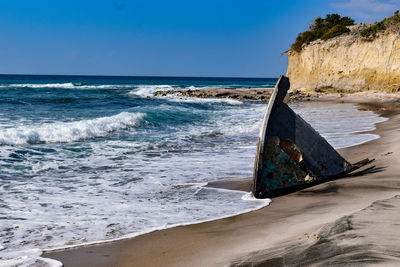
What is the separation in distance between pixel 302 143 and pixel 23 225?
3781mm

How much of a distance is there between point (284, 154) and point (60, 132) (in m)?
8.68

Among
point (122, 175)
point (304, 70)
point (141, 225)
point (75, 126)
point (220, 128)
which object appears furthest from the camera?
point (304, 70)

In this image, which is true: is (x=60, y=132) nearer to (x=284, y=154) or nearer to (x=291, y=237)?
(x=284, y=154)

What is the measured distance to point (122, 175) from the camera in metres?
7.25

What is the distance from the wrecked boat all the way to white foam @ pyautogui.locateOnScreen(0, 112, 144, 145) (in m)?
7.67

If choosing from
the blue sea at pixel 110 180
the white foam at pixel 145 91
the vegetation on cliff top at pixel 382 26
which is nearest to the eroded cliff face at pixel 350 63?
the vegetation on cliff top at pixel 382 26

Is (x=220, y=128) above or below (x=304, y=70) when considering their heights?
below

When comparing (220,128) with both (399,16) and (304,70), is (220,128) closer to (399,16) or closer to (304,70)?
(399,16)

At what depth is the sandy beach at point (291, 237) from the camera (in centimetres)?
291

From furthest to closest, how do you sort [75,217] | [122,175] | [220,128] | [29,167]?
[220,128], [29,167], [122,175], [75,217]

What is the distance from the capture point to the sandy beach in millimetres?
2912

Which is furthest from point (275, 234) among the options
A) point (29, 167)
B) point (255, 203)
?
point (29, 167)

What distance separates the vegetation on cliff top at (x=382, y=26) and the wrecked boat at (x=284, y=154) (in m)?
23.1

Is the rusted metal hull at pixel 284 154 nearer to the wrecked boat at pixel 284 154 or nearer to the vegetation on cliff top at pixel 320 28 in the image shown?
the wrecked boat at pixel 284 154
